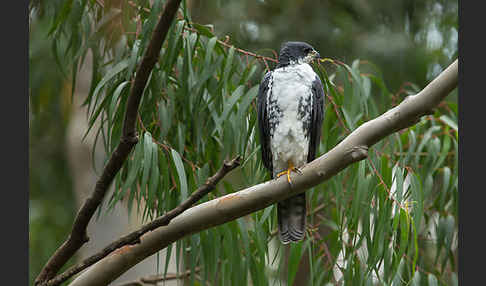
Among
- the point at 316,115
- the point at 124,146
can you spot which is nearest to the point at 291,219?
the point at 316,115

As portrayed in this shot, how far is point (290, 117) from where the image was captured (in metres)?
2.60

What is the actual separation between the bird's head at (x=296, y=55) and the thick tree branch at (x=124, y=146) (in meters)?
1.07

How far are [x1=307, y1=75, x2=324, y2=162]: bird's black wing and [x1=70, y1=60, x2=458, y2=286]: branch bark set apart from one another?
0.63m

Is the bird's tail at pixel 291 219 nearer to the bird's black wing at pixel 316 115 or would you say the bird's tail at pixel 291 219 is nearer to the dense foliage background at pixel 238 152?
the dense foliage background at pixel 238 152

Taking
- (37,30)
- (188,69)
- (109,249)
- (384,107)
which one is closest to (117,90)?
(188,69)

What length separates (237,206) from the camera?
1.96 metres

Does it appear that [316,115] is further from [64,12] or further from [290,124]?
[64,12]

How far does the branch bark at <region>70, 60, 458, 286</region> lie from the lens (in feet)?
6.08

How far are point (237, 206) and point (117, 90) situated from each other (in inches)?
30.3

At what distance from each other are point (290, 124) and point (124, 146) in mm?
933

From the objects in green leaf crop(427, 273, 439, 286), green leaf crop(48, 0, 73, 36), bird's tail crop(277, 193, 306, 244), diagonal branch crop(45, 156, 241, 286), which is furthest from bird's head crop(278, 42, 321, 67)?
green leaf crop(427, 273, 439, 286)

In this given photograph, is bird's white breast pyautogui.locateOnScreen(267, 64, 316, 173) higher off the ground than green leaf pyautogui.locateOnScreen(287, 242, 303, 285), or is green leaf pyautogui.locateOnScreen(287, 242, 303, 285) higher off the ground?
bird's white breast pyautogui.locateOnScreen(267, 64, 316, 173)

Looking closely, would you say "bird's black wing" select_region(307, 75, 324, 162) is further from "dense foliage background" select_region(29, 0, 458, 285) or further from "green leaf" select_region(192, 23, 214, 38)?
"green leaf" select_region(192, 23, 214, 38)

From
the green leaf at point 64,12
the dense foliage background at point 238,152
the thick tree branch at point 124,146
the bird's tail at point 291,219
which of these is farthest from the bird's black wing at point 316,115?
the green leaf at point 64,12
